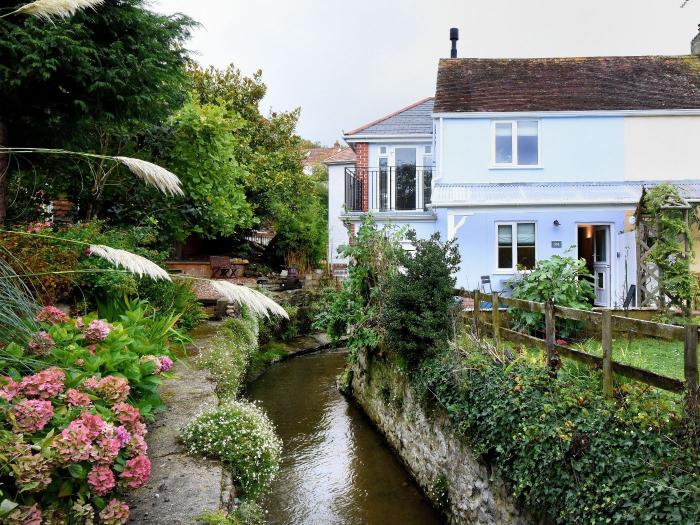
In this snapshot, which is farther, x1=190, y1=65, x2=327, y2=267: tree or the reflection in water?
x1=190, y1=65, x2=327, y2=267: tree

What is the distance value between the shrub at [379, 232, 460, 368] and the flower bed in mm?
4474

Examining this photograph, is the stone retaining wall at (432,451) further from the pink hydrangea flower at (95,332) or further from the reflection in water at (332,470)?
the pink hydrangea flower at (95,332)

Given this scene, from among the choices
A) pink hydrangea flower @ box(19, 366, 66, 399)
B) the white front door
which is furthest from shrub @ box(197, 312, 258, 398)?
the white front door

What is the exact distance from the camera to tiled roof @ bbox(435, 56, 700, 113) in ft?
53.1

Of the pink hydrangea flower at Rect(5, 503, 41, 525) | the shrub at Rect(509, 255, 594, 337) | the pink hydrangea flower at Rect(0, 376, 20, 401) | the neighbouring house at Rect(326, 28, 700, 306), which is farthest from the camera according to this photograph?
the neighbouring house at Rect(326, 28, 700, 306)

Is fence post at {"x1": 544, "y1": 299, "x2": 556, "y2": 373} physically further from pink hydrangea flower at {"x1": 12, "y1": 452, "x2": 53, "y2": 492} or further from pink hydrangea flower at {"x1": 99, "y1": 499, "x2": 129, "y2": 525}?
pink hydrangea flower at {"x1": 12, "y1": 452, "x2": 53, "y2": 492}

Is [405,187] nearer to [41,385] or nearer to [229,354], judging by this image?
[229,354]

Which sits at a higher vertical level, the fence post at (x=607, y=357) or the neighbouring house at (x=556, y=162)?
the neighbouring house at (x=556, y=162)

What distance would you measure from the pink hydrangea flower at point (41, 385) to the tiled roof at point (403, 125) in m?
17.3

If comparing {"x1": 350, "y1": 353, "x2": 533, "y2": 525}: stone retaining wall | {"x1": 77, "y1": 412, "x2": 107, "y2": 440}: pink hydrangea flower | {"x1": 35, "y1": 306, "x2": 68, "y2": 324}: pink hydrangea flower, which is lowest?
{"x1": 350, "y1": 353, "x2": 533, "y2": 525}: stone retaining wall

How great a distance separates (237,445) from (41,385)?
7.40 feet

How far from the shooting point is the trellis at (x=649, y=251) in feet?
35.8

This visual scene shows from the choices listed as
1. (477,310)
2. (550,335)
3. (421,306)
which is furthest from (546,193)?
(550,335)

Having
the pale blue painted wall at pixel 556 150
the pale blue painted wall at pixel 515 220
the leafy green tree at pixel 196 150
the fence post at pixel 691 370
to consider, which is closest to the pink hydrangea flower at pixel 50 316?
the fence post at pixel 691 370
